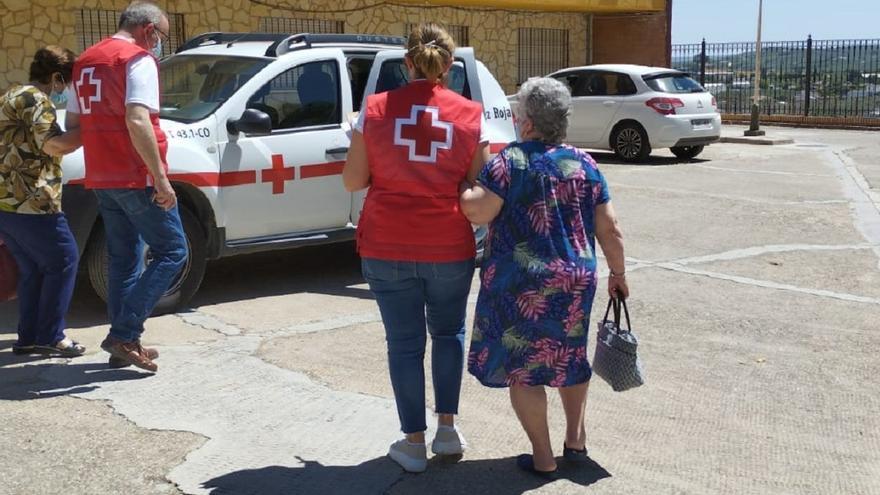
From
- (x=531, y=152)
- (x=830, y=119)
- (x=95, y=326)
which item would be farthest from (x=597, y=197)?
(x=830, y=119)

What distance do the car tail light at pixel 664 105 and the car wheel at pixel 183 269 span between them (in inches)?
450

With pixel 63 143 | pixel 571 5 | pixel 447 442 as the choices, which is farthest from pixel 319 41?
pixel 571 5

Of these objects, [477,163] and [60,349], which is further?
[60,349]

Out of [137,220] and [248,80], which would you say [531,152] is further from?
[248,80]

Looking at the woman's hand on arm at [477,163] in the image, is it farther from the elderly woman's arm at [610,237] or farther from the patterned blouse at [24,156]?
the patterned blouse at [24,156]

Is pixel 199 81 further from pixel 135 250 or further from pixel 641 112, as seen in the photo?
pixel 641 112

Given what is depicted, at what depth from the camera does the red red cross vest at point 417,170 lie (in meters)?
4.08

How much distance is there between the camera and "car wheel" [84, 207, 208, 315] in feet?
22.1

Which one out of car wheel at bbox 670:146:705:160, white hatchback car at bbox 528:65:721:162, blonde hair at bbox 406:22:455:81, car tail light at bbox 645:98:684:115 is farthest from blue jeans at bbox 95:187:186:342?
car wheel at bbox 670:146:705:160

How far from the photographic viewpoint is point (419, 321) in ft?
14.0

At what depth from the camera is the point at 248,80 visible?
7.39 metres

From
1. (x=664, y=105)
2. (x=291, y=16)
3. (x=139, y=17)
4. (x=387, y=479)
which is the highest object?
(x=291, y=16)

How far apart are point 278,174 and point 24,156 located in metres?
1.95

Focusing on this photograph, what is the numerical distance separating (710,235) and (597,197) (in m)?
6.67
